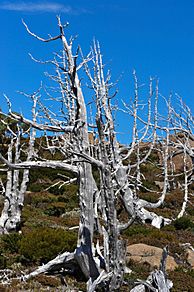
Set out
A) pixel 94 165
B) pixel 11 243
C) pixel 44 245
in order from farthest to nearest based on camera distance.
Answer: pixel 11 243 → pixel 44 245 → pixel 94 165

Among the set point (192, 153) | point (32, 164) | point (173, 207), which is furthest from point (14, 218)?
point (173, 207)

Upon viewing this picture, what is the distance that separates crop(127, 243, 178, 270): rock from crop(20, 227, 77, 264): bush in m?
1.51

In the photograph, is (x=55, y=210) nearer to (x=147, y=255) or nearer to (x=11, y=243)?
(x=11, y=243)

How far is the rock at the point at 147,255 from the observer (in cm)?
1087

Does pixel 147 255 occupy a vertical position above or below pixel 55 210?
below

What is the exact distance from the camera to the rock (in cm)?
1087

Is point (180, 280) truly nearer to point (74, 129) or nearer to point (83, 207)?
point (83, 207)

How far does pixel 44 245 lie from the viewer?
35.4 ft

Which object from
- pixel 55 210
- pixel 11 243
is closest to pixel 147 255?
pixel 11 243

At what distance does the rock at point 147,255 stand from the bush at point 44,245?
59.6 inches

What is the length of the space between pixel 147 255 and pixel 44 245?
98.7 inches

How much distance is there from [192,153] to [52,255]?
3.96 m

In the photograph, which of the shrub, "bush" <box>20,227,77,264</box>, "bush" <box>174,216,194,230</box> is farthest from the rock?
the shrub

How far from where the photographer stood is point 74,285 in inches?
328
